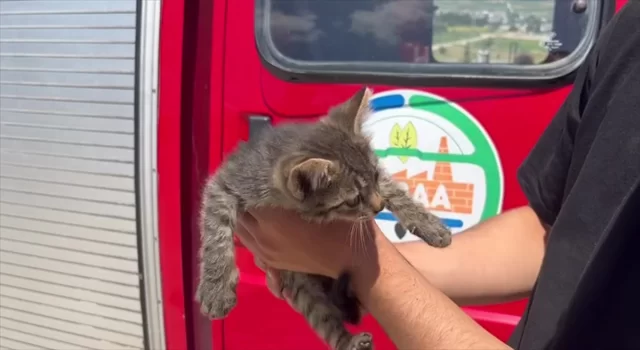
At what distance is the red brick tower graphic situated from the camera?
80.0 inches

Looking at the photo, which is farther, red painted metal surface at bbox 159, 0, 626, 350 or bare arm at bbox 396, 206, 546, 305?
red painted metal surface at bbox 159, 0, 626, 350

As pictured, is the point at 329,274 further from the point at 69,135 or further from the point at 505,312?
the point at 69,135

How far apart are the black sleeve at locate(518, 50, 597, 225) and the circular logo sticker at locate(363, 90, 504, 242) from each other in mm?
356

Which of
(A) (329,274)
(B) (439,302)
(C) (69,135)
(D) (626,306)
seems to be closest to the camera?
(D) (626,306)

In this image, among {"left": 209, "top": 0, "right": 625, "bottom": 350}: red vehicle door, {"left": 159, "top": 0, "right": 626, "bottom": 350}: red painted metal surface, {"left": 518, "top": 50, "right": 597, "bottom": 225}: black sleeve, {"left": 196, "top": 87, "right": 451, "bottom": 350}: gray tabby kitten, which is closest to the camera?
{"left": 518, "top": 50, "right": 597, "bottom": 225}: black sleeve

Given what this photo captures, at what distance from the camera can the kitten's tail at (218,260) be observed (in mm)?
1664

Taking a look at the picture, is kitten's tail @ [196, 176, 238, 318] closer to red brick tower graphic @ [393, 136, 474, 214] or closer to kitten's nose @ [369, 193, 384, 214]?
kitten's nose @ [369, 193, 384, 214]

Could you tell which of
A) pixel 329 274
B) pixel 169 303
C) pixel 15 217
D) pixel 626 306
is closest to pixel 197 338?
pixel 169 303

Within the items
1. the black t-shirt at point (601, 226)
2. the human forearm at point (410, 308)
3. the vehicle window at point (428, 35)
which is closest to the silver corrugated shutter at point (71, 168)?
the vehicle window at point (428, 35)

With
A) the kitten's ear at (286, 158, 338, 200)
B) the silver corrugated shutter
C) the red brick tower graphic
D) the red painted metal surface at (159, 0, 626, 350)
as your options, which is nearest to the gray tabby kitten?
the kitten's ear at (286, 158, 338, 200)

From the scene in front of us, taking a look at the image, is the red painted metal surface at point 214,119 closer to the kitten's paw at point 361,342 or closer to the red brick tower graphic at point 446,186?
the red brick tower graphic at point 446,186

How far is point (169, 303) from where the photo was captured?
92.0 inches

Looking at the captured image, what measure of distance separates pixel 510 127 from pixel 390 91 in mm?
374

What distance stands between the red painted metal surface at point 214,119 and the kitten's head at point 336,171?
36 cm
